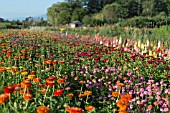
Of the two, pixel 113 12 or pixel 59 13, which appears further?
pixel 113 12

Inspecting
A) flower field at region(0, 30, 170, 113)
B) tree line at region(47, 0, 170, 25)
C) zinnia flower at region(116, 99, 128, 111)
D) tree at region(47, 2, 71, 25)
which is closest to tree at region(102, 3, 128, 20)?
tree line at region(47, 0, 170, 25)

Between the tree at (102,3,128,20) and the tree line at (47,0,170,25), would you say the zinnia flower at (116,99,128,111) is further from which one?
the tree at (102,3,128,20)

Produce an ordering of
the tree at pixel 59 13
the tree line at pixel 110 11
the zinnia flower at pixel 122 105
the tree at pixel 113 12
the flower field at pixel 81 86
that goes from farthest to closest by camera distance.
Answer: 1. the tree at pixel 113 12
2. the tree line at pixel 110 11
3. the tree at pixel 59 13
4. the flower field at pixel 81 86
5. the zinnia flower at pixel 122 105

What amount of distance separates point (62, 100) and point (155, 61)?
3.16 meters

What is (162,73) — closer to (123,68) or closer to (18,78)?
(123,68)

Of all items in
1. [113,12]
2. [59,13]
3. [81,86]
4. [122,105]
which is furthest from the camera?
[113,12]

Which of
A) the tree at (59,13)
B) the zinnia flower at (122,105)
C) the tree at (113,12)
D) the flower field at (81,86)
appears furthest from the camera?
the tree at (113,12)

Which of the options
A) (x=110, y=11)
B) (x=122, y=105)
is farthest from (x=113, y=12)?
(x=122, y=105)

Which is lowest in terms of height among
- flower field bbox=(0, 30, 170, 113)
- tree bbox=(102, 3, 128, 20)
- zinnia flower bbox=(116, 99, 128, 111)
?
flower field bbox=(0, 30, 170, 113)

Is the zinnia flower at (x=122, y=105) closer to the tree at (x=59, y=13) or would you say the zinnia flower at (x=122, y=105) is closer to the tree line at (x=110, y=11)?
the tree line at (x=110, y=11)

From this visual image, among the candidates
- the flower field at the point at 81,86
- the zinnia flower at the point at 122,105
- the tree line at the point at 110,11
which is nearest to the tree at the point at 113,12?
the tree line at the point at 110,11

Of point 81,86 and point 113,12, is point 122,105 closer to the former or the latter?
point 81,86

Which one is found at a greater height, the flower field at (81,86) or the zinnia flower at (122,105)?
the zinnia flower at (122,105)

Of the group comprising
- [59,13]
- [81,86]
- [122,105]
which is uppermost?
[59,13]
